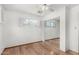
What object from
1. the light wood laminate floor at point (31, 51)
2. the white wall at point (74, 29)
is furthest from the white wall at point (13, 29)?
the white wall at point (74, 29)

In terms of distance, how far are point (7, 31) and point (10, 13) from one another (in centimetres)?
50

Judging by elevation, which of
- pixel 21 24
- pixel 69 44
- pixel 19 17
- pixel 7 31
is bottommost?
pixel 69 44

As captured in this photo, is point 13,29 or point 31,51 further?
point 13,29

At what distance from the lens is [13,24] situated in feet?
7.12

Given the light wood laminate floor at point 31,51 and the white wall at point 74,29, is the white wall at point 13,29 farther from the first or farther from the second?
the white wall at point 74,29

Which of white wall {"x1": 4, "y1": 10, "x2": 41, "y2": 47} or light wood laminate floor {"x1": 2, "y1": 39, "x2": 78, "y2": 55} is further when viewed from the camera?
white wall {"x1": 4, "y1": 10, "x2": 41, "y2": 47}

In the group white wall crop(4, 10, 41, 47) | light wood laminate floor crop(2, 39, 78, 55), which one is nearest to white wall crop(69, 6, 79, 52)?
light wood laminate floor crop(2, 39, 78, 55)

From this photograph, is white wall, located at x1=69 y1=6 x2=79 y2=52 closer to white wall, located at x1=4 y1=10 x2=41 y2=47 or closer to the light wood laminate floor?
the light wood laminate floor

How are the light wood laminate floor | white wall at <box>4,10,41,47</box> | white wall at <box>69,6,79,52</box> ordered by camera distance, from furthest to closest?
white wall at <box>69,6,79,52</box>
white wall at <box>4,10,41,47</box>
the light wood laminate floor

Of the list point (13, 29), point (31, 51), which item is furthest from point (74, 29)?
point (13, 29)

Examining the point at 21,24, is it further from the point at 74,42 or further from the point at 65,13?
the point at 74,42

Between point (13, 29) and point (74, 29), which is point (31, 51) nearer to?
point (13, 29)
